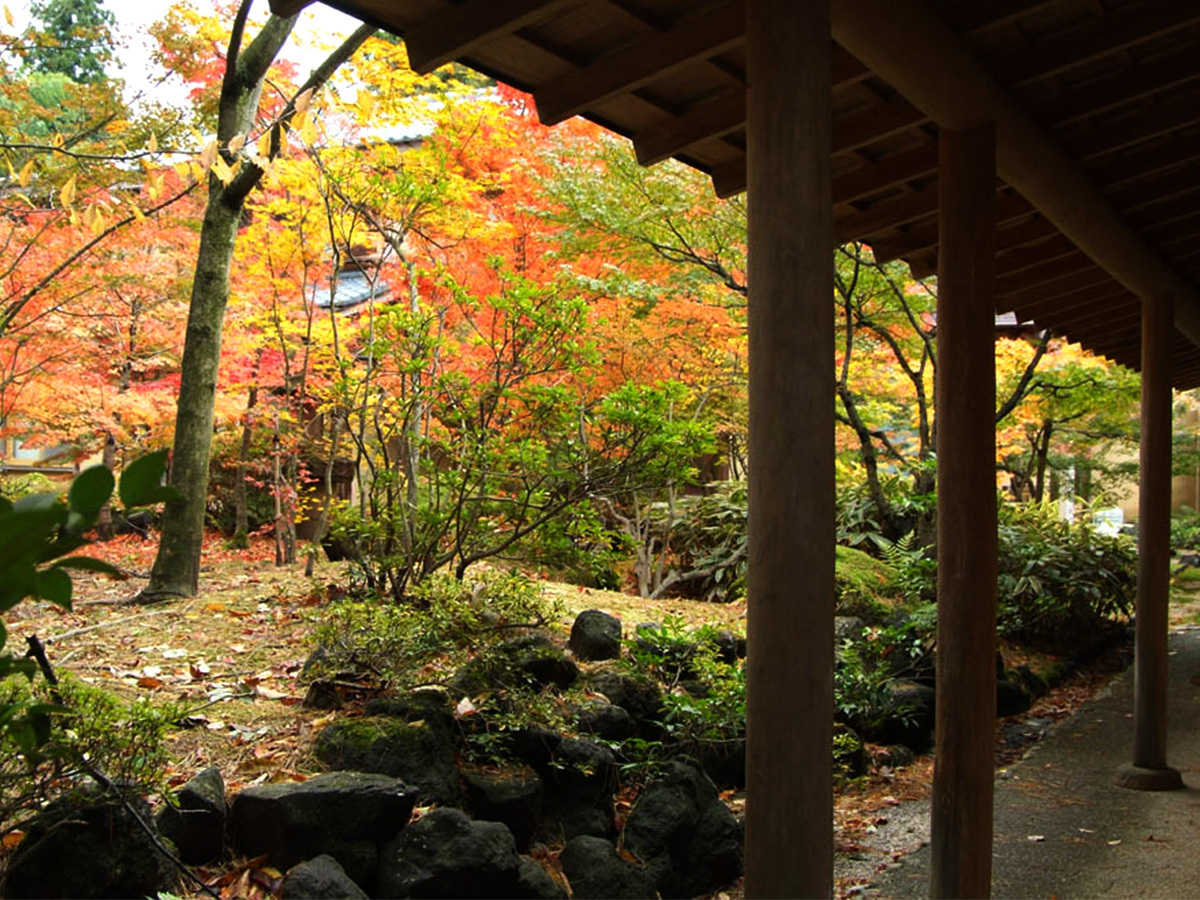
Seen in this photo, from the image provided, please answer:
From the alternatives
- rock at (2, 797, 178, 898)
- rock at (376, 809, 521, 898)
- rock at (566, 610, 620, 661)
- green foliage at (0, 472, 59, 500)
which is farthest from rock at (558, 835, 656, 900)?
green foliage at (0, 472, 59, 500)

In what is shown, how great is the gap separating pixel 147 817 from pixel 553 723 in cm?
194

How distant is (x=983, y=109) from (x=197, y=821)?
3471mm

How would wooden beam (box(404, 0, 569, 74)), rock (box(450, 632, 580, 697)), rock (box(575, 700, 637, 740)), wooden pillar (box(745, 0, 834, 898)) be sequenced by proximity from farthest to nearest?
rock (box(575, 700, 637, 740)) → rock (box(450, 632, 580, 697)) → wooden beam (box(404, 0, 569, 74)) → wooden pillar (box(745, 0, 834, 898))

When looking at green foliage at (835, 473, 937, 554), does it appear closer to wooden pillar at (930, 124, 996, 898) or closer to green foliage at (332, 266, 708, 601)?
green foliage at (332, 266, 708, 601)

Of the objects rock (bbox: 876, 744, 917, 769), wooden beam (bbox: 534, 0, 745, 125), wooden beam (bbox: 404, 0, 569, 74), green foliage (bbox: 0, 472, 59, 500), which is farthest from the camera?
green foliage (bbox: 0, 472, 59, 500)

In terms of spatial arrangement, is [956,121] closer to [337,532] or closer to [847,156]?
[847,156]

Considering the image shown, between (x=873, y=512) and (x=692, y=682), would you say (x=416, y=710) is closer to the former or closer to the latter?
(x=692, y=682)

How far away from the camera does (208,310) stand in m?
7.42

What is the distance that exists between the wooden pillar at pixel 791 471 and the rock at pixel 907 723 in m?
4.40

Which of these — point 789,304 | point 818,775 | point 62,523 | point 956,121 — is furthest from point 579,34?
point 62,523

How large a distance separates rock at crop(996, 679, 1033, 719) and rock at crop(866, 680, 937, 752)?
1269mm

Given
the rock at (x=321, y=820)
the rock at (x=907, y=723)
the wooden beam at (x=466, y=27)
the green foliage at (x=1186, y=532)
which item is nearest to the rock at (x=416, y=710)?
the rock at (x=321, y=820)

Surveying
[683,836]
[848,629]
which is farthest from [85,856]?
[848,629]

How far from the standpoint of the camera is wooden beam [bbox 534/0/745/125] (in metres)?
2.66
